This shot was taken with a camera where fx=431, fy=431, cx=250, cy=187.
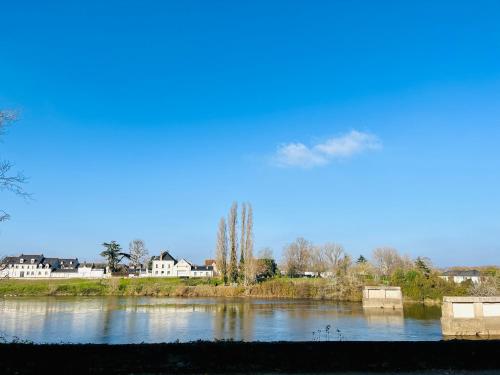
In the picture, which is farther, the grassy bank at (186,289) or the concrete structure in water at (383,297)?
Answer: the grassy bank at (186,289)

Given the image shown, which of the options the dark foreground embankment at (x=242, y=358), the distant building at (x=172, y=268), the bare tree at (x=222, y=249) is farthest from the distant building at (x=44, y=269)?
the dark foreground embankment at (x=242, y=358)

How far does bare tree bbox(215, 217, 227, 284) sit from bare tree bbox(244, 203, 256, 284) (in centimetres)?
396

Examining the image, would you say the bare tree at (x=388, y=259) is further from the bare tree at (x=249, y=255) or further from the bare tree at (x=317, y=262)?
the bare tree at (x=249, y=255)

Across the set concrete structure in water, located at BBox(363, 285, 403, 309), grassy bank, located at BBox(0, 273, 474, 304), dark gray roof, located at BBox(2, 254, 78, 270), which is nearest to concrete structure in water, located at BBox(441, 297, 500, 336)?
concrete structure in water, located at BBox(363, 285, 403, 309)

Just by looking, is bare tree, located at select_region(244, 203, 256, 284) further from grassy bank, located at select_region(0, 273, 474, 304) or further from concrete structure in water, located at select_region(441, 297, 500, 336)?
concrete structure in water, located at select_region(441, 297, 500, 336)

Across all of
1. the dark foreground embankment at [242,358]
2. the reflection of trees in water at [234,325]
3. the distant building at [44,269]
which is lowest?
the reflection of trees in water at [234,325]

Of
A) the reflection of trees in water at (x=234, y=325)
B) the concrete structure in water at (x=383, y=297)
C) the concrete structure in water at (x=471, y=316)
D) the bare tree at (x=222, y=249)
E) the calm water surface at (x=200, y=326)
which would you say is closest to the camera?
the calm water surface at (x=200, y=326)

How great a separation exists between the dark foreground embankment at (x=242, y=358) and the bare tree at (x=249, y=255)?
5898cm

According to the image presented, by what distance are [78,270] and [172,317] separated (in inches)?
3241

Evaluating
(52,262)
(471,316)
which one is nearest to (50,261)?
(52,262)

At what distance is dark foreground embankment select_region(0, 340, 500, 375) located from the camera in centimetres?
1123

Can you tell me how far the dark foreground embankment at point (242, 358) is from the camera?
11234mm

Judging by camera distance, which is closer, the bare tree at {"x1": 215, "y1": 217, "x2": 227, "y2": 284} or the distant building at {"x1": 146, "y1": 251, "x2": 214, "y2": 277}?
the bare tree at {"x1": 215, "y1": 217, "x2": 227, "y2": 284}

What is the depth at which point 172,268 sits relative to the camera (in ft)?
350
